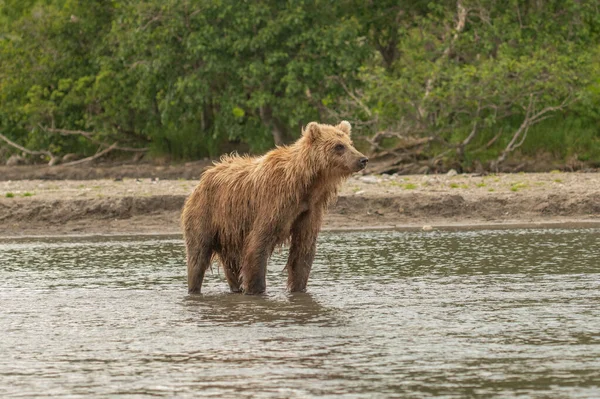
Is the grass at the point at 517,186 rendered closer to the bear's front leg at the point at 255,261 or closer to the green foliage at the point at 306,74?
the green foliage at the point at 306,74

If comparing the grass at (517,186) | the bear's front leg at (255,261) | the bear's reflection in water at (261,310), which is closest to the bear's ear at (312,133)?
the bear's front leg at (255,261)

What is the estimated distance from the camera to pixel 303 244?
10109 millimetres

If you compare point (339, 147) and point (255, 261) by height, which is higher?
point (339, 147)

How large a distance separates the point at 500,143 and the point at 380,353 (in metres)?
19.0

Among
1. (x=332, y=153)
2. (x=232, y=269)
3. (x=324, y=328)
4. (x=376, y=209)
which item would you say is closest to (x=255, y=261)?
(x=232, y=269)

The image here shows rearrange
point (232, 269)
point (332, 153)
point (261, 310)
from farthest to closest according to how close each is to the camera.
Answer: point (232, 269), point (332, 153), point (261, 310)

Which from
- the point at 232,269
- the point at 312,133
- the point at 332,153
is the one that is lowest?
the point at 232,269

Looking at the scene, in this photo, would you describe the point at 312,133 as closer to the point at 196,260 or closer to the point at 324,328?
the point at 196,260

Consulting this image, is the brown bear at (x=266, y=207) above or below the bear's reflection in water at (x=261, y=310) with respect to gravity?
above

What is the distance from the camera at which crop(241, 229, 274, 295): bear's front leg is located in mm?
9938

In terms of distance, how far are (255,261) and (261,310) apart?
75 centimetres

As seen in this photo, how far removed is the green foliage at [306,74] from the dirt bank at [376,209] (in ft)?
18.5

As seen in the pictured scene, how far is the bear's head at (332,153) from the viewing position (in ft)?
31.7

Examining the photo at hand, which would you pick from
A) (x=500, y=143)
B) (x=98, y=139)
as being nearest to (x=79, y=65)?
(x=98, y=139)
